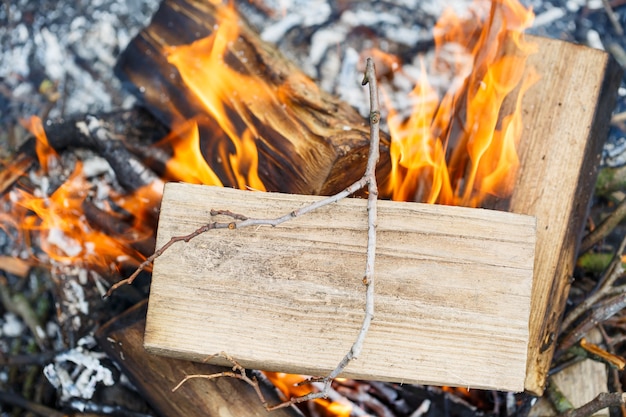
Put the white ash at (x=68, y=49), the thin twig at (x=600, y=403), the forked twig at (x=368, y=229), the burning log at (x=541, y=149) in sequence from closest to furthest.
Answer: the forked twig at (x=368, y=229) < the thin twig at (x=600, y=403) < the burning log at (x=541, y=149) < the white ash at (x=68, y=49)

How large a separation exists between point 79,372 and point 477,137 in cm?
168

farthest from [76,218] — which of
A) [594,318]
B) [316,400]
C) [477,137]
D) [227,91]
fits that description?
[594,318]

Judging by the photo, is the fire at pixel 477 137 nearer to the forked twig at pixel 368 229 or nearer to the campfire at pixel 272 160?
the campfire at pixel 272 160

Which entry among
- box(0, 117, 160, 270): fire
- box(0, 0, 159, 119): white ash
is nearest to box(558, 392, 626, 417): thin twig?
box(0, 117, 160, 270): fire


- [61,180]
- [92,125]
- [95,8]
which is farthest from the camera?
[95,8]

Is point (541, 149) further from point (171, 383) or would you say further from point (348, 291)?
point (171, 383)

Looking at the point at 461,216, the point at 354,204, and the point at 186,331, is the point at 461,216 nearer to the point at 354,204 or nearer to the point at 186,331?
the point at 354,204

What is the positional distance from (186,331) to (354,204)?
559 mm

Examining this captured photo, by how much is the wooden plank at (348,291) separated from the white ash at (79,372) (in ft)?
2.36

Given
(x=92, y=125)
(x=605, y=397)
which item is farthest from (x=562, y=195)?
(x=92, y=125)

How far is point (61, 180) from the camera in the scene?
2.48m

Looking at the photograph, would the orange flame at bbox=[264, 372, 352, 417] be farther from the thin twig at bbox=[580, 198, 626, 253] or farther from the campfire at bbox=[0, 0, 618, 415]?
the thin twig at bbox=[580, 198, 626, 253]

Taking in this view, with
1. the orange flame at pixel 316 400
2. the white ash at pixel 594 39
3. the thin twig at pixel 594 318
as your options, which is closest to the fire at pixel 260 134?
the orange flame at pixel 316 400

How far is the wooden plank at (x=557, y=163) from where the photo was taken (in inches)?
71.1
